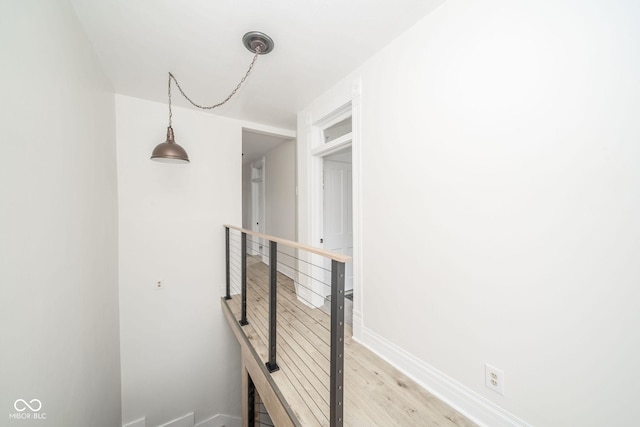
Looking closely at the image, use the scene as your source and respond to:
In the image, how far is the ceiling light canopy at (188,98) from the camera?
171 cm

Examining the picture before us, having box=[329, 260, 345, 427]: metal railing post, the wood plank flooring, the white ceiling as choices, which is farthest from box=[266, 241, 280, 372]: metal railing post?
the white ceiling

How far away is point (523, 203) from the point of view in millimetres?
1143

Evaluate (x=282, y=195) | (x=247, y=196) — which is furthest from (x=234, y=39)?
(x=247, y=196)

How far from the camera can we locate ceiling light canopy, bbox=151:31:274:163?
1.71 meters

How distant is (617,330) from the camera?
0.91 m

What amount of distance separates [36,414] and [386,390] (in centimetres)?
179

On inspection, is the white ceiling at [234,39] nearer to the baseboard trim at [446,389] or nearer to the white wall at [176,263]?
the white wall at [176,263]

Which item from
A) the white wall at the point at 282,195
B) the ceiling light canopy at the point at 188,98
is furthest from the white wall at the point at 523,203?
the white wall at the point at 282,195

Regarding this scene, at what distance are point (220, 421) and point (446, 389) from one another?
3307 mm

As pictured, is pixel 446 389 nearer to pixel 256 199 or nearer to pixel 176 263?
pixel 176 263

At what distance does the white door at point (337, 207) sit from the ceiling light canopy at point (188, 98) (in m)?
1.60

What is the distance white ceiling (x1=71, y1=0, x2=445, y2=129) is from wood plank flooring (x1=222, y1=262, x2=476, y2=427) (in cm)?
214

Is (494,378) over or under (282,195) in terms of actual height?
under

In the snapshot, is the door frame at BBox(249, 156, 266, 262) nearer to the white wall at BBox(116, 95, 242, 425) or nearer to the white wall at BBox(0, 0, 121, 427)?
the white wall at BBox(116, 95, 242, 425)
